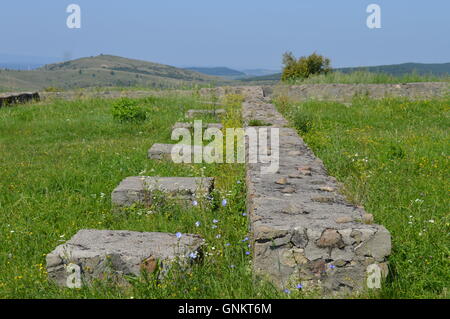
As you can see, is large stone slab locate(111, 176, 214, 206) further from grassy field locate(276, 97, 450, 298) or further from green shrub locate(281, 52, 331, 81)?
green shrub locate(281, 52, 331, 81)

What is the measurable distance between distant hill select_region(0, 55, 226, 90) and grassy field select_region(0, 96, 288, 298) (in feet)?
221

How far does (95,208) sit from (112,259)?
171 centimetres

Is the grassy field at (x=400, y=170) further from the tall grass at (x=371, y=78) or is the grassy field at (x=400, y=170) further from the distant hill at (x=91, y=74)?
the distant hill at (x=91, y=74)

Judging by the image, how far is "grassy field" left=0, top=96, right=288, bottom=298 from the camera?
2.95 m

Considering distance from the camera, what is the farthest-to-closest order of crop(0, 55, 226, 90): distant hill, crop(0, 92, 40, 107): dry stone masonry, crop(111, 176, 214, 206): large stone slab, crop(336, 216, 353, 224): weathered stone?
crop(0, 55, 226, 90): distant hill, crop(0, 92, 40, 107): dry stone masonry, crop(111, 176, 214, 206): large stone slab, crop(336, 216, 353, 224): weathered stone

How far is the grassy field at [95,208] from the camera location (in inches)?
116

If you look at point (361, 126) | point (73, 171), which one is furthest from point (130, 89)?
point (73, 171)

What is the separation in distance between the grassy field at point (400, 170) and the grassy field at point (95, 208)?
103 centimetres

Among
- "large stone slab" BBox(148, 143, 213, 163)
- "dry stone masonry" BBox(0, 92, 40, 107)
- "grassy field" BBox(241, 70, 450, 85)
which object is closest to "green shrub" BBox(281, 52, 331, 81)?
"grassy field" BBox(241, 70, 450, 85)

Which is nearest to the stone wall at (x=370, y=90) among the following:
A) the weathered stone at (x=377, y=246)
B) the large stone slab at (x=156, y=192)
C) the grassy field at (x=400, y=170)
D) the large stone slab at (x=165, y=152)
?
the grassy field at (x=400, y=170)

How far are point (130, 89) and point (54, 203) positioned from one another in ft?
36.2

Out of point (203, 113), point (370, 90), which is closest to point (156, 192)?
point (203, 113)

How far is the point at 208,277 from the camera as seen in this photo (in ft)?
9.82

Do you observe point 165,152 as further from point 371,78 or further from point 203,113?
point 371,78
